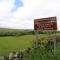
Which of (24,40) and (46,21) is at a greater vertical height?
(46,21)

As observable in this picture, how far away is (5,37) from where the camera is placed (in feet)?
41.8

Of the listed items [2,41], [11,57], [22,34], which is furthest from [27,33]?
[11,57]

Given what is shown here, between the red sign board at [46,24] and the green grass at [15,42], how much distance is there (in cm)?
110

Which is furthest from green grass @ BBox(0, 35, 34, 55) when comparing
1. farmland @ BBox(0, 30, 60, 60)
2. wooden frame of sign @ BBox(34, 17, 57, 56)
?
wooden frame of sign @ BBox(34, 17, 57, 56)

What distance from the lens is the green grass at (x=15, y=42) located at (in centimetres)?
1114

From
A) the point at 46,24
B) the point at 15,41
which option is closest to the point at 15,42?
the point at 15,41

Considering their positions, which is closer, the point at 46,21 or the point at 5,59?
the point at 5,59

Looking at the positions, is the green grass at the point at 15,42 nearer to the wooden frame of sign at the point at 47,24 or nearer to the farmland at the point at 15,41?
the farmland at the point at 15,41

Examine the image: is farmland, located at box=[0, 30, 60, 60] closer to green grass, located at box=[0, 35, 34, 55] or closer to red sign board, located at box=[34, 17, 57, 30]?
green grass, located at box=[0, 35, 34, 55]

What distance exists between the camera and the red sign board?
10831 mm

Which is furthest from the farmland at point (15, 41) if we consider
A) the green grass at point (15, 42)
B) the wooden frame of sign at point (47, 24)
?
the wooden frame of sign at point (47, 24)

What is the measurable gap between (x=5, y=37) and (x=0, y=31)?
0.40 m

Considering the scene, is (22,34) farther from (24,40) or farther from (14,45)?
(14,45)

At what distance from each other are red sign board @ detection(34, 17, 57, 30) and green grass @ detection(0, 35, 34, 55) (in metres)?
1.10
